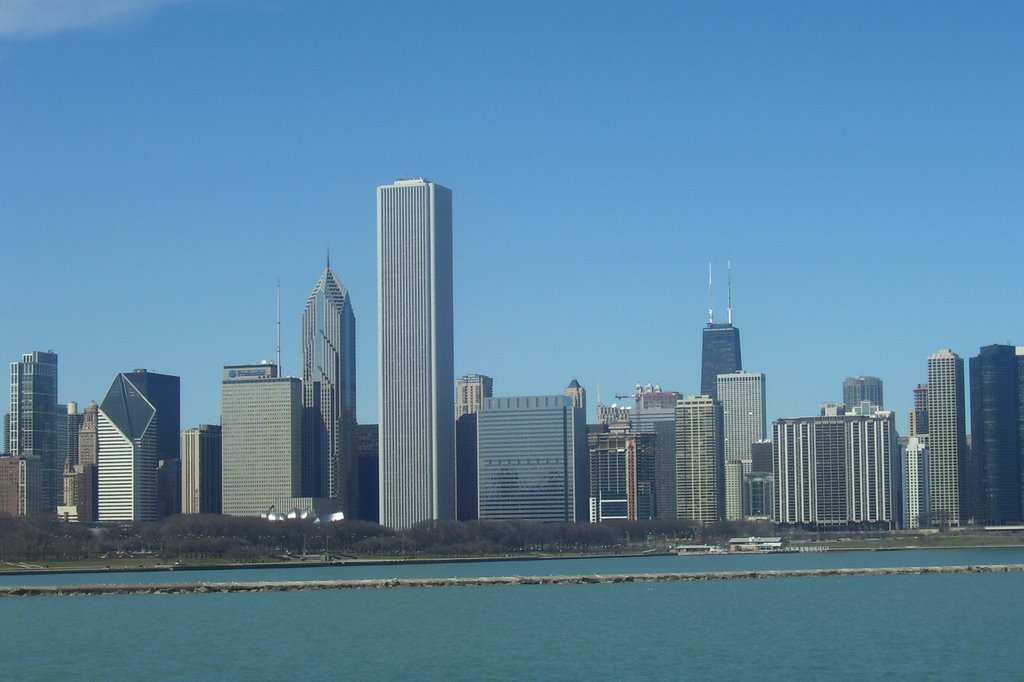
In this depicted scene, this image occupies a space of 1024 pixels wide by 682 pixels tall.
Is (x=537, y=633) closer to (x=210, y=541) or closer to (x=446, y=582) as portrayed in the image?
(x=446, y=582)

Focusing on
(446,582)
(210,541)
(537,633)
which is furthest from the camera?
(210,541)

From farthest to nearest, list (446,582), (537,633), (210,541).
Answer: (210,541)
(446,582)
(537,633)

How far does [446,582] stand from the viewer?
117m

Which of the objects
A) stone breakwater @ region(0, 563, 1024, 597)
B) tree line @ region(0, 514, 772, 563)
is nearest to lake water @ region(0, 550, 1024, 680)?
stone breakwater @ region(0, 563, 1024, 597)

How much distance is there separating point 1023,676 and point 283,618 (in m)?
40.2

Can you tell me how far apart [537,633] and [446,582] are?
137 feet

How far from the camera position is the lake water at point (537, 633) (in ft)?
202

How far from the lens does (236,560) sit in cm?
17050

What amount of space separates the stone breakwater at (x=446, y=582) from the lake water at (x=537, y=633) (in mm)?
3228

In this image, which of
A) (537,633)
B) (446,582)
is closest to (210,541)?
(446,582)

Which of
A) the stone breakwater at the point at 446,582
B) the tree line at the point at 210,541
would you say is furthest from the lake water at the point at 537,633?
the tree line at the point at 210,541

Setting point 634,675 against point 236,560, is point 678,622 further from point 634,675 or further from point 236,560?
point 236,560

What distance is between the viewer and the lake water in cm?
6150

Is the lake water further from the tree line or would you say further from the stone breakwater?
the tree line
